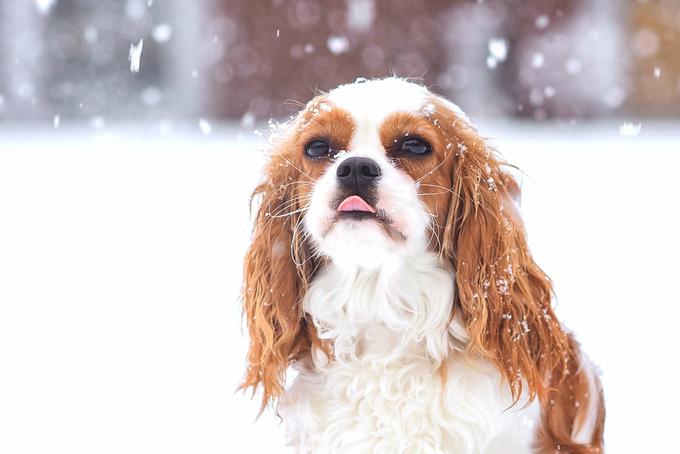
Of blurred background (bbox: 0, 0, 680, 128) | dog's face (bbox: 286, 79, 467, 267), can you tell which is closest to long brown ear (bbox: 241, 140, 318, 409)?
dog's face (bbox: 286, 79, 467, 267)

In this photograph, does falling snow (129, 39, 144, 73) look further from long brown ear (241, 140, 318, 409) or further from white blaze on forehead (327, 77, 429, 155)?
Result: white blaze on forehead (327, 77, 429, 155)

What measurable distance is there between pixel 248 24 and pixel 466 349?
872 centimetres

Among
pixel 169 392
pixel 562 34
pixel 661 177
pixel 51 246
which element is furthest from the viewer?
pixel 562 34

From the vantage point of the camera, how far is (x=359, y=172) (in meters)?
2.39

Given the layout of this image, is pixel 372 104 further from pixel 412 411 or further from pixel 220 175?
pixel 220 175

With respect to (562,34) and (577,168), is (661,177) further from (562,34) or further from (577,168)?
(562,34)

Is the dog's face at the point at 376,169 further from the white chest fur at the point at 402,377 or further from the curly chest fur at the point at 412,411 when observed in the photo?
the curly chest fur at the point at 412,411

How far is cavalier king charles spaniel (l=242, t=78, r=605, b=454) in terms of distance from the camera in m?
2.55

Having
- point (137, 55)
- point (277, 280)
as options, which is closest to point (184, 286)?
point (277, 280)

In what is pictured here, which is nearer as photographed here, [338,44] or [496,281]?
[496,281]

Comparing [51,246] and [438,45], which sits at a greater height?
[438,45]

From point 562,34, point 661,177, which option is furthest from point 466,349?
point 562,34

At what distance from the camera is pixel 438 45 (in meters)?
10.8

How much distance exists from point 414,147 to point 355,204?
0.27 meters
